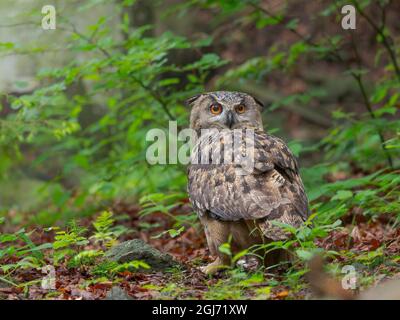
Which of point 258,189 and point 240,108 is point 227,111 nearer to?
point 240,108

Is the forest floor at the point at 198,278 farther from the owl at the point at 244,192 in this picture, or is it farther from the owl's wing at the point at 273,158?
the owl's wing at the point at 273,158

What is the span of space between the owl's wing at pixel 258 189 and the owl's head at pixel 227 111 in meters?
0.78

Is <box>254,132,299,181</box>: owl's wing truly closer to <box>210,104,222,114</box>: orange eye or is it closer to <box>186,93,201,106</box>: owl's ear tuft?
<box>210,104,222,114</box>: orange eye

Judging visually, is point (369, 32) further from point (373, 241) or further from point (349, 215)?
point (373, 241)

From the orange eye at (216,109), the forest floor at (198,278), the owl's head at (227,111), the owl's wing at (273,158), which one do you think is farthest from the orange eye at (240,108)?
the forest floor at (198,278)

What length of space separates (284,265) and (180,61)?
7251 millimetres

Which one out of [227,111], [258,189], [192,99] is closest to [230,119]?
[227,111]

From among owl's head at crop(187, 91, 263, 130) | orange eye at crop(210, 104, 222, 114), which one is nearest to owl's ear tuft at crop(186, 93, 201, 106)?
owl's head at crop(187, 91, 263, 130)

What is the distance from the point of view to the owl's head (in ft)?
21.6

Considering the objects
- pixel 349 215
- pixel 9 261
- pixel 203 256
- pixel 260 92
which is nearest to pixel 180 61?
pixel 260 92

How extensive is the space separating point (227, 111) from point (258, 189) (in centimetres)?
148

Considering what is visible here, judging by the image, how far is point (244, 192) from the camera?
17.3 feet

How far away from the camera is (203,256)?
263 inches

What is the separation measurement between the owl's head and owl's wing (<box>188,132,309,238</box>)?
785mm
